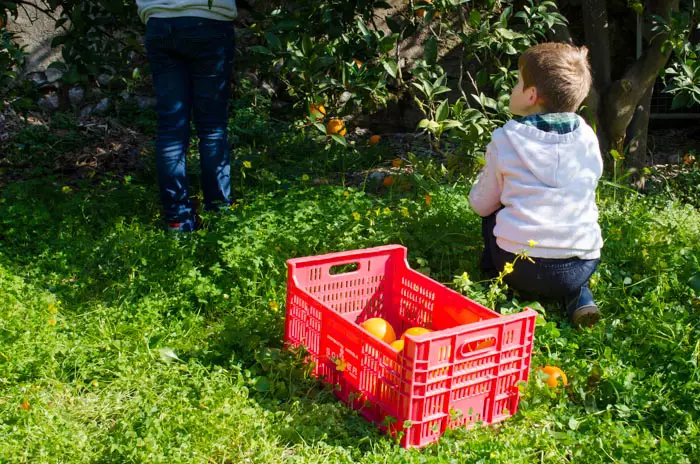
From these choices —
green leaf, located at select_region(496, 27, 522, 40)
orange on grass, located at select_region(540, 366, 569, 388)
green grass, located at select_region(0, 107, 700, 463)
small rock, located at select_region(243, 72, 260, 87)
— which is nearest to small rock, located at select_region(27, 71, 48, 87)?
small rock, located at select_region(243, 72, 260, 87)

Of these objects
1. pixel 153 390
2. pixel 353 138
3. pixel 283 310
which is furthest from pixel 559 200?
pixel 353 138

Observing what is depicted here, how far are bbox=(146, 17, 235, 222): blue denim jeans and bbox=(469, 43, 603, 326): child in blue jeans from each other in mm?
1493

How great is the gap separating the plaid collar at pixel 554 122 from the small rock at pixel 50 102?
438 cm

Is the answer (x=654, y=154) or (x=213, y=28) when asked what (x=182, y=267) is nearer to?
(x=213, y=28)

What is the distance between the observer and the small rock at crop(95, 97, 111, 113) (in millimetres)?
6117

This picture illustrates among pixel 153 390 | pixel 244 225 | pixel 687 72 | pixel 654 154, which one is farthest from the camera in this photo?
pixel 654 154

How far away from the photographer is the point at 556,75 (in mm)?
3002

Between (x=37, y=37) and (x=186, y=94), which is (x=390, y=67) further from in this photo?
(x=37, y=37)

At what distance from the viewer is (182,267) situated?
10.8 ft

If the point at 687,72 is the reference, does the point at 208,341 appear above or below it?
below

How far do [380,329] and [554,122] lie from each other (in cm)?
104

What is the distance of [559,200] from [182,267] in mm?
1554

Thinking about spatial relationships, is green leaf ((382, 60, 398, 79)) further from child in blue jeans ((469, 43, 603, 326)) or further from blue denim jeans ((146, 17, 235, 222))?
blue denim jeans ((146, 17, 235, 222))

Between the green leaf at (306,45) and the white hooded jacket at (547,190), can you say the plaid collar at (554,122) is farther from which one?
the green leaf at (306,45)
